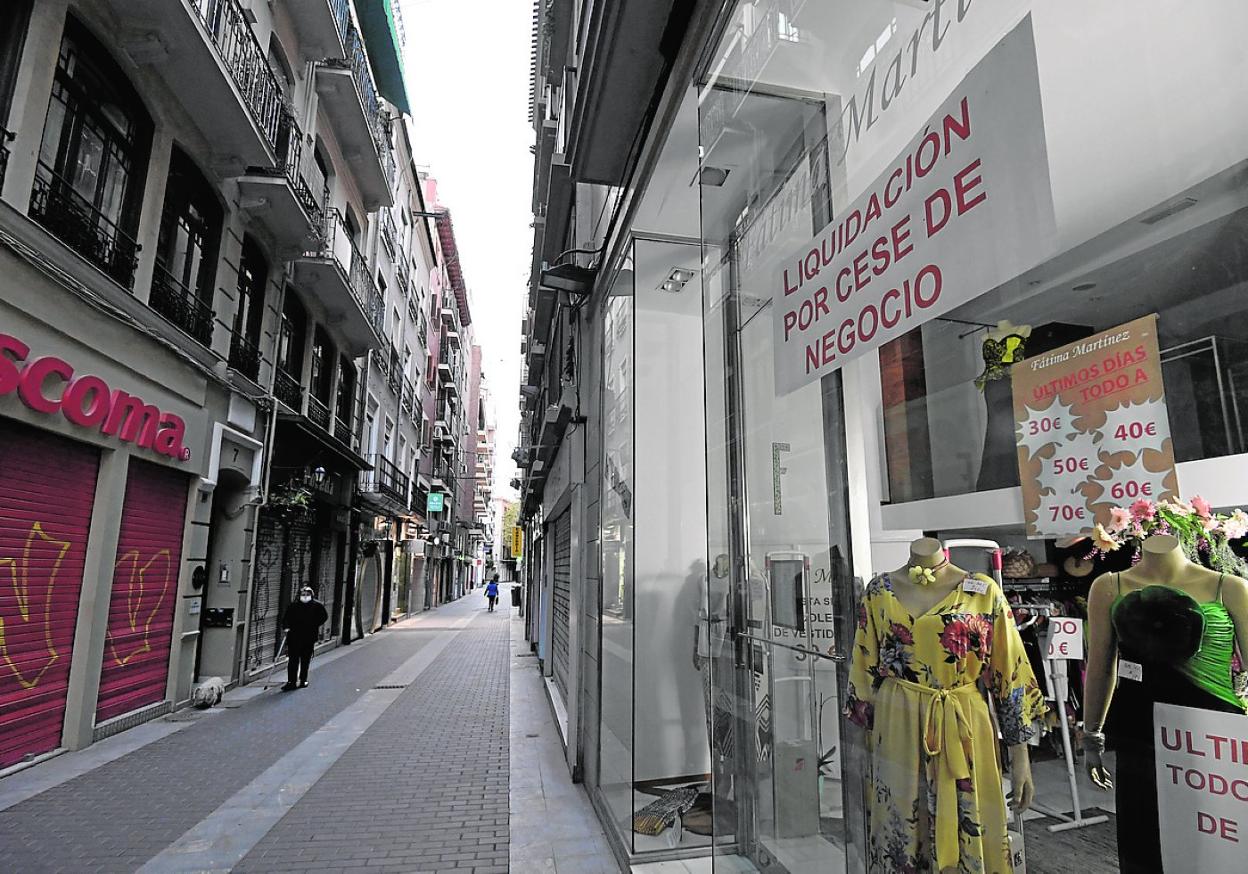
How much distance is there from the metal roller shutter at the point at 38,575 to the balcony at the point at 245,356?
3.59 meters

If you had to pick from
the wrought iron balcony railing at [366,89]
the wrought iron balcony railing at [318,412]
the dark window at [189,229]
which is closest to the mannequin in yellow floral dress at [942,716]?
the dark window at [189,229]

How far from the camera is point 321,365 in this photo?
16031 mm

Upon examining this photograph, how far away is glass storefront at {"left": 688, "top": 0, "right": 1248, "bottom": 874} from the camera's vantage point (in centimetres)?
139

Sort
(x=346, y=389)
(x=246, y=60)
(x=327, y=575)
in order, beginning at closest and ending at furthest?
(x=246, y=60) → (x=327, y=575) → (x=346, y=389)

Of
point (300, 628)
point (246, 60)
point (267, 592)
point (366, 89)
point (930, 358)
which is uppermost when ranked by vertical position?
point (366, 89)

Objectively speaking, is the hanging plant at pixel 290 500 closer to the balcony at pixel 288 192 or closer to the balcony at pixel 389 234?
the balcony at pixel 288 192

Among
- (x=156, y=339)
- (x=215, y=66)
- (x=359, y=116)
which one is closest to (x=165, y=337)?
(x=156, y=339)

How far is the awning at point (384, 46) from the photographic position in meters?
16.3

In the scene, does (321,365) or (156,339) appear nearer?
(156,339)

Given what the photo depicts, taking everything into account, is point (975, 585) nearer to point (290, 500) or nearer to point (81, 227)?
point (81, 227)

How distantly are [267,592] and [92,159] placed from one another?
24.9 ft

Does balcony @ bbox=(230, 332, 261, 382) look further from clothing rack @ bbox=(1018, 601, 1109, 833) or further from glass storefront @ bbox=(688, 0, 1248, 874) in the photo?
clothing rack @ bbox=(1018, 601, 1109, 833)

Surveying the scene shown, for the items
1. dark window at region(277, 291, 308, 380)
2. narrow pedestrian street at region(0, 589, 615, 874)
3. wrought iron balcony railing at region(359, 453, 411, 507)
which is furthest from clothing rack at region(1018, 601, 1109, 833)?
wrought iron balcony railing at region(359, 453, 411, 507)

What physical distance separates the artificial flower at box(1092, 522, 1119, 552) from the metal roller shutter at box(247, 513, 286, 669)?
41.3 ft
